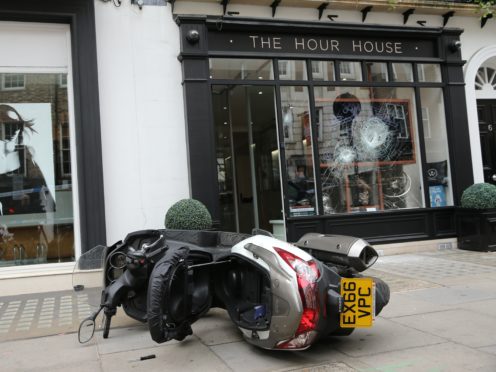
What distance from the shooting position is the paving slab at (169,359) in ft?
13.4

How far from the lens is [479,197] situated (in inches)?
372

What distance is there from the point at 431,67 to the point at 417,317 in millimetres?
6953

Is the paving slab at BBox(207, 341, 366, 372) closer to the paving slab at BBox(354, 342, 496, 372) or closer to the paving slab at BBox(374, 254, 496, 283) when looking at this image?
the paving slab at BBox(354, 342, 496, 372)

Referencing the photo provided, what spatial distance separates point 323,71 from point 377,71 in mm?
1251

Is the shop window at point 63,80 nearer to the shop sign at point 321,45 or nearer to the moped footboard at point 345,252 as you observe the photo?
the shop sign at point 321,45

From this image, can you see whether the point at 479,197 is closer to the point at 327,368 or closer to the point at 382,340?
the point at 382,340

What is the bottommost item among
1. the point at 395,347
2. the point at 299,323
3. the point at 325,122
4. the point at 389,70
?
the point at 395,347

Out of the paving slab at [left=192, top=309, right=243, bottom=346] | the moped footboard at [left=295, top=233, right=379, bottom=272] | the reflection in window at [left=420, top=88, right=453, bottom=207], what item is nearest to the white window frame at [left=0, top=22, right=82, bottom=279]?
the paving slab at [left=192, top=309, right=243, bottom=346]

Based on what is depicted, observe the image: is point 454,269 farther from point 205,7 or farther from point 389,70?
point 205,7

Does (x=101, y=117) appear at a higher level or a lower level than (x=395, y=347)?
higher

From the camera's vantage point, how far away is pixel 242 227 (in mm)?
12039

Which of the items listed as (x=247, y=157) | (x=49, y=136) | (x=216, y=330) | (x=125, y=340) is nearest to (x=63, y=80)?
(x=49, y=136)

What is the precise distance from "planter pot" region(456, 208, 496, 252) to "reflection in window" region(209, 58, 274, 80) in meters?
4.84

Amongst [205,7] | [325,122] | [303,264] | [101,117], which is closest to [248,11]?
[205,7]
